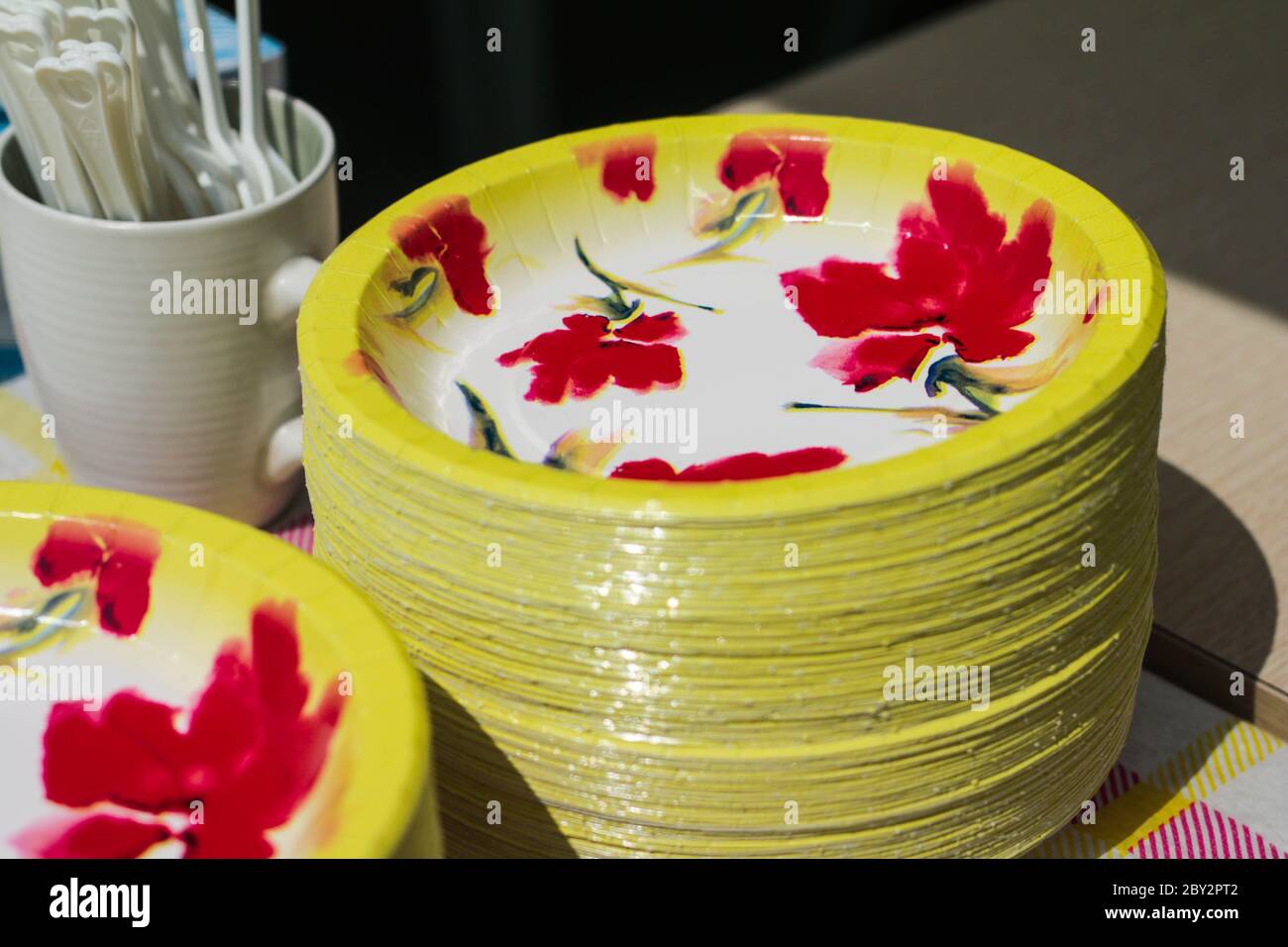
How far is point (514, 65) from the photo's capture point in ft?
5.14

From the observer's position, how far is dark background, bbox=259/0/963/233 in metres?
1.60

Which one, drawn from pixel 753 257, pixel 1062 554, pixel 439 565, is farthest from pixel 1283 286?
pixel 439 565

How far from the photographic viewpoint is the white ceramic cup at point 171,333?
2.42ft

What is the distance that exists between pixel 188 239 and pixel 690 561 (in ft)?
1.18

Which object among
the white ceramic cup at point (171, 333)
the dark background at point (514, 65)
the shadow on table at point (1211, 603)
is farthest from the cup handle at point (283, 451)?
the dark background at point (514, 65)

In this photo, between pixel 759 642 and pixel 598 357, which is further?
pixel 598 357

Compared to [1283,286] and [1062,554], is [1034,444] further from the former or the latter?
[1283,286]

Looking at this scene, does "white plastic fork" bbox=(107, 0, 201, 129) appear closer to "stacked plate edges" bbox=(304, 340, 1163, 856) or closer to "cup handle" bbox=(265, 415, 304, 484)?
"cup handle" bbox=(265, 415, 304, 484)

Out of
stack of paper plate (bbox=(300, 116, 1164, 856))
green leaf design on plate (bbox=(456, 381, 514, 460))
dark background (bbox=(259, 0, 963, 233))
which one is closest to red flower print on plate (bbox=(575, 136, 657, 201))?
stack of paper plate (bbox=(300, 116, 1164, 856))

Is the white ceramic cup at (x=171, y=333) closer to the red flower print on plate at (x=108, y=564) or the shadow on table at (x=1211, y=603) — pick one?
the red flower print on plate at (x=108, y=564)

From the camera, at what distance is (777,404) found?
0.60m

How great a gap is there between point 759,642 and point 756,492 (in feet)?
0.15

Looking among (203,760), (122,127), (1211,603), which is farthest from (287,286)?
(1211,603)

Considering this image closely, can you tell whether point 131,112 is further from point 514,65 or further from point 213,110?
point 514,65
